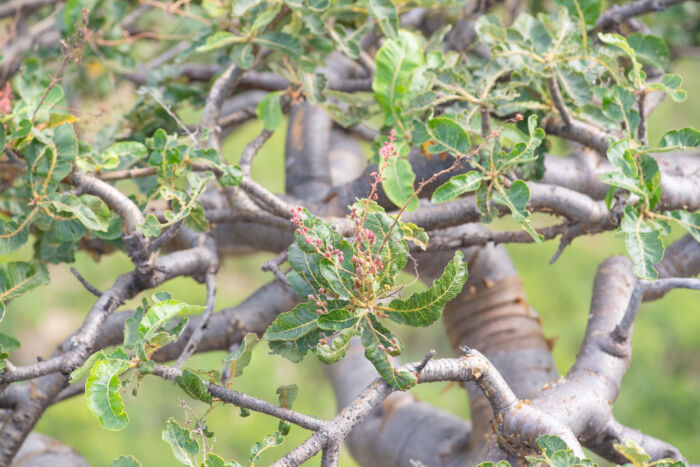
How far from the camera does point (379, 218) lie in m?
0.76

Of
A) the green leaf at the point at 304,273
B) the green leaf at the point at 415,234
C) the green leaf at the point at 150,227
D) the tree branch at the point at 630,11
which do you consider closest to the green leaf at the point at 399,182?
the green leaf at the point at 415,234

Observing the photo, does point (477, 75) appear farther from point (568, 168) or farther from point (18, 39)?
point (18, 39)

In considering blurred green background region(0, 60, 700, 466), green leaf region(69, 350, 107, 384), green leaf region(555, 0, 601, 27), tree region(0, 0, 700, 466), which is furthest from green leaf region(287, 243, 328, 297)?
blurred green background region(0, 60, 700, 466)

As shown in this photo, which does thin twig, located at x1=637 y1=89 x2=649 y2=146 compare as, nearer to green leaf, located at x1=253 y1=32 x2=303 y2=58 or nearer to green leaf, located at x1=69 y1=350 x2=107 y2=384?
green leaf, located at x1=253 y1=32 x2=303 y2=58

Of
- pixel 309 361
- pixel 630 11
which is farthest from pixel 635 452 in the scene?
pixel 309 361

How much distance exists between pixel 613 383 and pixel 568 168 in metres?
0.41

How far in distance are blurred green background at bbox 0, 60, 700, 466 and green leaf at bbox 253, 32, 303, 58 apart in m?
1.47

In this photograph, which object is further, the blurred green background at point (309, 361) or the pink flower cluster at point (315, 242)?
the blurred green background at point (309, 361)

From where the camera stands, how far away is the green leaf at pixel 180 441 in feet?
2.25

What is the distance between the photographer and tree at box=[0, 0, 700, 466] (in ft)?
2.44

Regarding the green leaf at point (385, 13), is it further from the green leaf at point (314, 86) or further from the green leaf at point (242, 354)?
the green leaf at point (242, 354)

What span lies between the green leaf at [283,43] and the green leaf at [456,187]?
38cm

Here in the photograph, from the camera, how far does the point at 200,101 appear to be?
1.44 metres

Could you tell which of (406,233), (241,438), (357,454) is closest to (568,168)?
(406,233)
